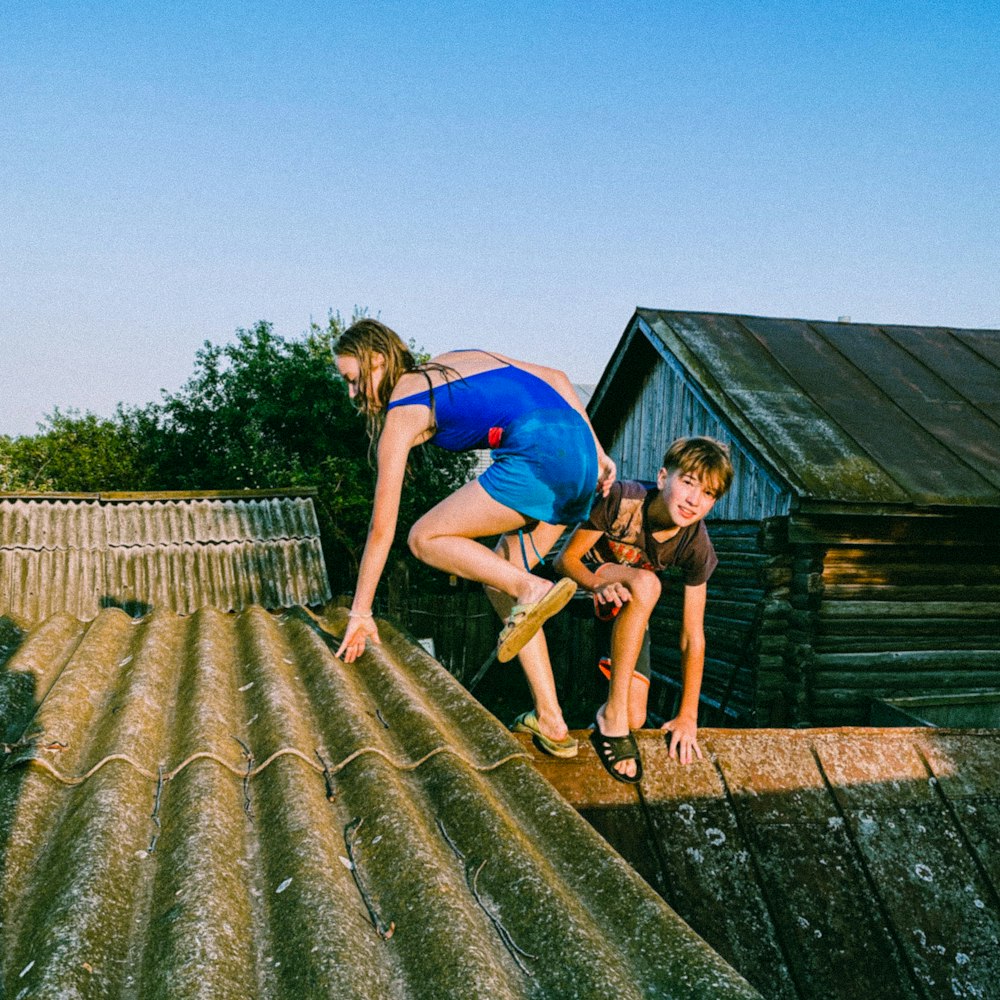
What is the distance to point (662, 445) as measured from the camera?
11656mm

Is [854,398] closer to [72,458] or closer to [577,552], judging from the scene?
[577,552]

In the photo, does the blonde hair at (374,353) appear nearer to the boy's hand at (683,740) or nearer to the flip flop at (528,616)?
the flip flop at (528,616)

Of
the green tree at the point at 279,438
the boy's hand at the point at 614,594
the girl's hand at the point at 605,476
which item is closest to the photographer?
the boy's hand at the point at 614,594

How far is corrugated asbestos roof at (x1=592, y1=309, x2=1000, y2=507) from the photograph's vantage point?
789cm

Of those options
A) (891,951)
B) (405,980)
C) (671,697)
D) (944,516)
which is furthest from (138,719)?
(671,697)

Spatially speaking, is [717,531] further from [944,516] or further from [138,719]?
[138,719]

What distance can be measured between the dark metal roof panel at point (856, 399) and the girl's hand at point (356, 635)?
17.7 ft

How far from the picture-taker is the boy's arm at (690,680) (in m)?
3.00

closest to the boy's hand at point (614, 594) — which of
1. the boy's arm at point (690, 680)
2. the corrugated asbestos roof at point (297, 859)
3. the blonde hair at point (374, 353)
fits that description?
the boy's arm at point (690, 680)

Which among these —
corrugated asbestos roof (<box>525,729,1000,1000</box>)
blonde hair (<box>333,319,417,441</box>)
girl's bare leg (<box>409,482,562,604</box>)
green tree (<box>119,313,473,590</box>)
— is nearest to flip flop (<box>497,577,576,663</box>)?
girl's bare leg (<box>409,482,562,604</box>)

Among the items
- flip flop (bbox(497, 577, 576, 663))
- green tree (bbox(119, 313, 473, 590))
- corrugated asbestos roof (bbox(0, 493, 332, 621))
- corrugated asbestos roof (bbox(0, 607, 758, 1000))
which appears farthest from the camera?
green tree (bbox(119, 313, 473, 590))

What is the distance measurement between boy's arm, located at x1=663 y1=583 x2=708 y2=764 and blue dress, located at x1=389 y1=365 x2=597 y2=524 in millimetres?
794

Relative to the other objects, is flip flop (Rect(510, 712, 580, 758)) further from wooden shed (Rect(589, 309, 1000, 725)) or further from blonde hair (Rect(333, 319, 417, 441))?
wooden shed (Rect(589, 309, 1000, 725))

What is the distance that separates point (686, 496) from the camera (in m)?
3.28
